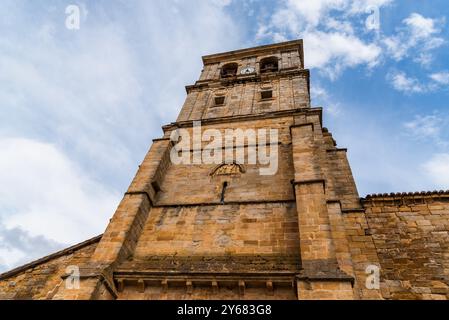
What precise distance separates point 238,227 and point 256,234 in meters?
0.54

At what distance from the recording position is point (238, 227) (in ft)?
27.2

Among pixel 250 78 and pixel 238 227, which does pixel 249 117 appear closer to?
pixel 250 78

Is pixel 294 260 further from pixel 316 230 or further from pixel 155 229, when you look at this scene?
pixel 155 229

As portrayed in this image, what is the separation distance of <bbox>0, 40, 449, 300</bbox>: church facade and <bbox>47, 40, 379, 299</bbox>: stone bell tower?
0.03 meters

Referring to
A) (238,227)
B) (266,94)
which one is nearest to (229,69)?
(266,94)

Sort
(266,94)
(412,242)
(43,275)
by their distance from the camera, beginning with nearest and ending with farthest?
(412,242) < (43,275) < (266,94)

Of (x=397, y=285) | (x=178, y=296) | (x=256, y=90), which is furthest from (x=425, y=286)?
(x=256, y=90)

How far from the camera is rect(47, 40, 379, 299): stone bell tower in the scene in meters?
6.59

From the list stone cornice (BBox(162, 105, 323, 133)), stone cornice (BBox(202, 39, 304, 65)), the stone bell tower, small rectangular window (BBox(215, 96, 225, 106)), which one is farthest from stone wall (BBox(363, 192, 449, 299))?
stone cornice (BBox(202, 39, 304, 65))

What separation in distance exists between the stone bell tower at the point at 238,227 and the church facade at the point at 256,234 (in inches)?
1.1

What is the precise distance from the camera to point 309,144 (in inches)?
385

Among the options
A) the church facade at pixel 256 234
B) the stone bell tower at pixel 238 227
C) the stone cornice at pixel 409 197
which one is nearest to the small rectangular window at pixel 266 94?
the stone bell tower at pixel 238 227

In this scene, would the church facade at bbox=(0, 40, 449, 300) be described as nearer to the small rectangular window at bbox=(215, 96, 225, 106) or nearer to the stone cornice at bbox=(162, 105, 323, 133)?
the stone cornice at bbox=(162, 105, 323, 133)
